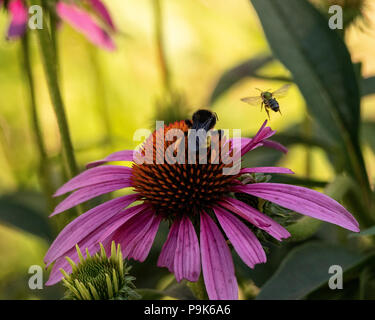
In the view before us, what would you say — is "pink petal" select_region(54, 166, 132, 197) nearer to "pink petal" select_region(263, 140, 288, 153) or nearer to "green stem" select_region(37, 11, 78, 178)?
"green stem" select_region(37, 11, 78, 178)

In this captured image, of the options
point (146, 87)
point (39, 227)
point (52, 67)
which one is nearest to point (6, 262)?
point (39, 227)

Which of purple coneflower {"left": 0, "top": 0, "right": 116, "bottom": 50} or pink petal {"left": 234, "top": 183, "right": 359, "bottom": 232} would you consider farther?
purple coneflower {"left": 0, "top": 0, "right": 116, "bottom": 50}

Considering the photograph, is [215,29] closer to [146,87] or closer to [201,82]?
[201,82]

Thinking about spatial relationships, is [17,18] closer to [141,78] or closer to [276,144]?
[276,144]

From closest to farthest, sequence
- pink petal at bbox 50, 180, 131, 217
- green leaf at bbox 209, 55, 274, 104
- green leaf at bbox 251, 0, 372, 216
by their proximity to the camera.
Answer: pink petal at bbox 50, 180, 131, 217 → green leaf at bbox 251, 0, 372, 216 → green leaf at bbox 209, 55, 274, 104

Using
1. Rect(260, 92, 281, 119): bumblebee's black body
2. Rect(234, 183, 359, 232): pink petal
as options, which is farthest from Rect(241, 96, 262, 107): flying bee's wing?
Rect(234, 183, 359, 232): pink petal

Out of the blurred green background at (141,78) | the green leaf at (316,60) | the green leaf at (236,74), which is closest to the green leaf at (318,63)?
the green leaf at (316,60)

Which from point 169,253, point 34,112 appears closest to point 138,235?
point 169,253
